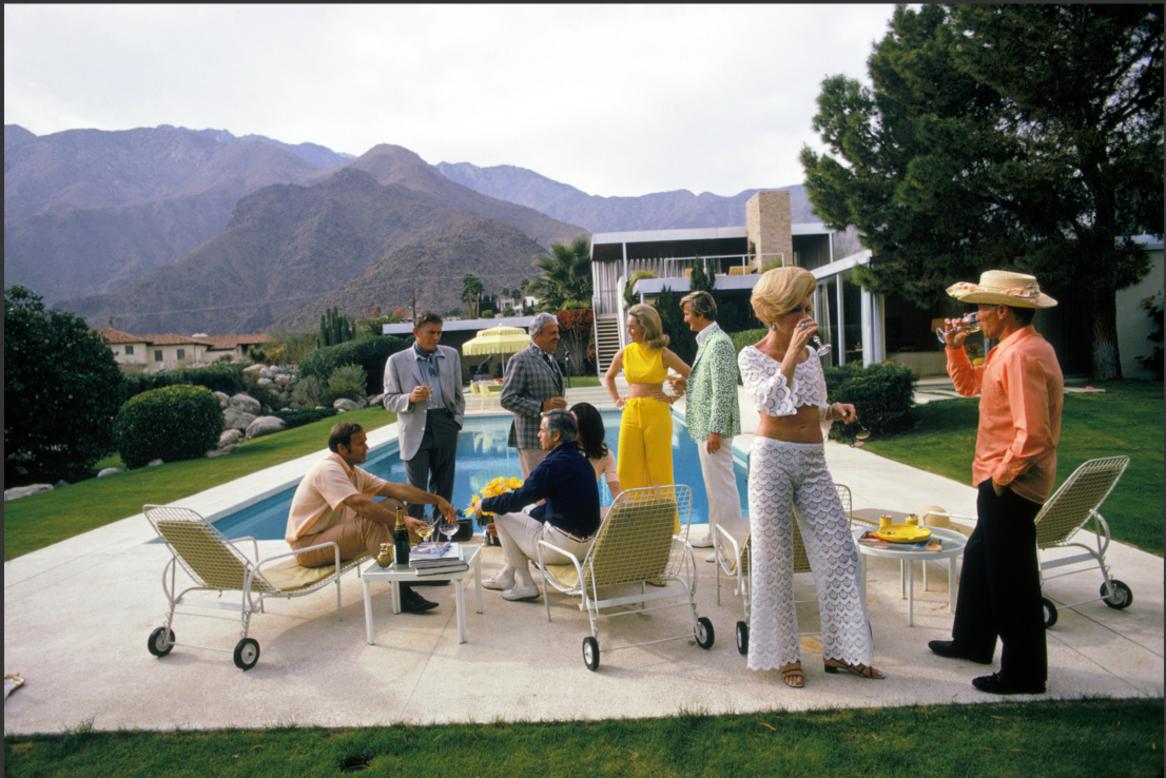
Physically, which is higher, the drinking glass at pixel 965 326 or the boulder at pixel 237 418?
the drinking glass at pixel 965 326

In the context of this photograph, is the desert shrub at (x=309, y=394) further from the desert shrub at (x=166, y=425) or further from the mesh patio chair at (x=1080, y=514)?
the mesh patio chair at (x=1080, y=514)

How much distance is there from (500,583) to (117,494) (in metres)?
7.28

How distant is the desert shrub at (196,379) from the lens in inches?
839

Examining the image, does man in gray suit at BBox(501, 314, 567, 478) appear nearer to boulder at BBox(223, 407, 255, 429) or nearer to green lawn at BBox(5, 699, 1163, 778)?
green lawn at BBox(5, 699, 1163, 778)

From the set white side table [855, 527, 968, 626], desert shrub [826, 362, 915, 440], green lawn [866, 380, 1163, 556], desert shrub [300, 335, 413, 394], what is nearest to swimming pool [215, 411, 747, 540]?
desert shrub [826, 362, 915, 440]

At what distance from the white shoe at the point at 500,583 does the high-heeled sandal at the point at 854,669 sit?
2103 mm

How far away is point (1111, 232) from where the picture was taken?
13375mm

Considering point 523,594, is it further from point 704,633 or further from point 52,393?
point 52,393

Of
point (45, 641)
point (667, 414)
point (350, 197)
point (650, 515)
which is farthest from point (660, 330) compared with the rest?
point (350, 197)

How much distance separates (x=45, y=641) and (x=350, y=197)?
385ft

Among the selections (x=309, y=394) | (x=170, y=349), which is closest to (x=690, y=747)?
(x=309, y=394)

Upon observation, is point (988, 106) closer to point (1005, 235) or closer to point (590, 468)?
point (1005, 235)

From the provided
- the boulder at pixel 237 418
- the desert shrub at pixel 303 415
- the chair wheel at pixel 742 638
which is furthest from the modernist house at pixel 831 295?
the boulder at pixel 237 418

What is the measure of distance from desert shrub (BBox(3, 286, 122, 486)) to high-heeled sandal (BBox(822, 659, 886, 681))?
41.7 ft
